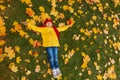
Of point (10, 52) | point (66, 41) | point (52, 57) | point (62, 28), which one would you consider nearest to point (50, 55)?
point (52, 57)

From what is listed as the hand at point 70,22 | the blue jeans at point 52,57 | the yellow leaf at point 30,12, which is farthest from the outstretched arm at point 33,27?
the hand at point 70,22

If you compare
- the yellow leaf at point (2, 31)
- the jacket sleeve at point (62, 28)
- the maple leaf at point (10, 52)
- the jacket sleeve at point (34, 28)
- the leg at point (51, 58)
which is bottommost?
the leg at point (51, 58)

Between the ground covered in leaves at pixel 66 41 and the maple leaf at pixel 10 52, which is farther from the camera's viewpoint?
the ground covered in leaves at pixel 66 41

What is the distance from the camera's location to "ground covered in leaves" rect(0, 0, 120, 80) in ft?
26.0

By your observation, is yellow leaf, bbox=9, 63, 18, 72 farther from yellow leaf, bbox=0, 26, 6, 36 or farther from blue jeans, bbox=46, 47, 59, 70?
blue jeans, bbox=46, 47, 59, 70

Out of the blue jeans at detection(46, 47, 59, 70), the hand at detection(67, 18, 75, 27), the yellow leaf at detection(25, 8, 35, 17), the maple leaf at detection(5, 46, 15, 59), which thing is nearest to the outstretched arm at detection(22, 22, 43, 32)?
the yellow leaf at detection(25, 8, 35, 17)

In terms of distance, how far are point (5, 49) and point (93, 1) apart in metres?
3.79

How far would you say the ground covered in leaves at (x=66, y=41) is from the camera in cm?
793

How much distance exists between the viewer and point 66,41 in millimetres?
8836

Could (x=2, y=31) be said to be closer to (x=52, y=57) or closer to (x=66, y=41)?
(x=52, y=57)

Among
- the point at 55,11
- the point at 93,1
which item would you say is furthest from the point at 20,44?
the point at 93,1

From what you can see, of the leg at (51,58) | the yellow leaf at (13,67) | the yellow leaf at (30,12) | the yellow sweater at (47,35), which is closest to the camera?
the yellow leaf at (13,67)

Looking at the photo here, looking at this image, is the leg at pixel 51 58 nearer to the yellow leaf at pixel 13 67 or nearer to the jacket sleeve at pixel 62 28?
the jacket sleeve at pixel 62 28

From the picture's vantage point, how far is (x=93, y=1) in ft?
33.8
